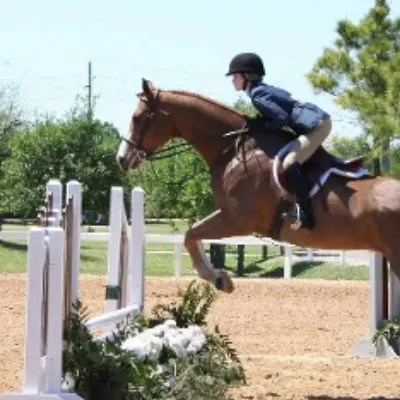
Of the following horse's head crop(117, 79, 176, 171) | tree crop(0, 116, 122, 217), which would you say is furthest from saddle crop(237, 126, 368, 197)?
tree crop(0, 116, 122, 217)

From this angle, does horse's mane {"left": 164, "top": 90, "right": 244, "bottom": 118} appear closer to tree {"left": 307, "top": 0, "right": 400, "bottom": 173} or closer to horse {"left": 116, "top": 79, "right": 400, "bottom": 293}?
horse {"left": 116, "top": 79, "right": 400, "bottom": 293}

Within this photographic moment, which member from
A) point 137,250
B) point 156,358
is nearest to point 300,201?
point 156,358

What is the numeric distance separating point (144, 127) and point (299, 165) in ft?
3.88

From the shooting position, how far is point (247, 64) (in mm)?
7527

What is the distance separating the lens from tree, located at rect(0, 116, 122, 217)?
3145 cm

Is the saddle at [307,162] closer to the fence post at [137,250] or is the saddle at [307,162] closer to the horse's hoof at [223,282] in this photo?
the horse's hoof at [223,282]

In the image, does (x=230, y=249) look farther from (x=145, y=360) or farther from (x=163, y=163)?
(x=145, y=360)

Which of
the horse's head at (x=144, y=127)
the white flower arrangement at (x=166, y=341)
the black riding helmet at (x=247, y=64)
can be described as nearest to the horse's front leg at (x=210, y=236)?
the white flower arrangement at (x=166, y=341)

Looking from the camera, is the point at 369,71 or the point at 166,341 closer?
the point at 166,341

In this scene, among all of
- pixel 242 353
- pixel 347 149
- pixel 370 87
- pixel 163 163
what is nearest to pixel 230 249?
pixel 163 163

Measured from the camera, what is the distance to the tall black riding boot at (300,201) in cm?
736

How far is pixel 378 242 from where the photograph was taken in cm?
743

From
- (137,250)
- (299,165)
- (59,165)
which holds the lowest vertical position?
(137,250)

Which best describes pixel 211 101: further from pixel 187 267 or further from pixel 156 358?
pixel 187 267
